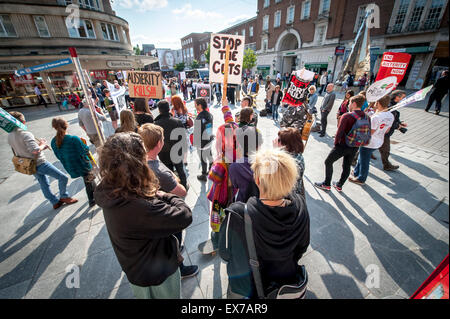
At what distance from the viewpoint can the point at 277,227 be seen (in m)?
1.36

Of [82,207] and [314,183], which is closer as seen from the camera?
[82,207]

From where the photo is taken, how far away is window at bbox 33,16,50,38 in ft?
56.9

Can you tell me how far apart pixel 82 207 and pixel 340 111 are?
24.2 feet

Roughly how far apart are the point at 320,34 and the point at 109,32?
27.8 meters

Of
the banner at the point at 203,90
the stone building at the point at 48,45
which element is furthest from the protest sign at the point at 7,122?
the stone building at the point at 48,45

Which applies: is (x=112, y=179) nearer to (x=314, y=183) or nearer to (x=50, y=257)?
(x=50, y=257)

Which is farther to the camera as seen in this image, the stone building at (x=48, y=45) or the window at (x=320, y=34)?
the window at (x=320, y=34)

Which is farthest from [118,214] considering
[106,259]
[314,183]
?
[314,183]

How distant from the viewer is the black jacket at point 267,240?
138cm

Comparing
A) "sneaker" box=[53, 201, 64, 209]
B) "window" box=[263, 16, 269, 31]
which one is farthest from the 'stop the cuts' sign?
"window" box=[263, 16, 269, 31]

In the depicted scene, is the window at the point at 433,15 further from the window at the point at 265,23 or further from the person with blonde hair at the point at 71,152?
the person with blonde hair at the point at 71,152

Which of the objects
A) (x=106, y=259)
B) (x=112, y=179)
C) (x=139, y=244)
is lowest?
(x=106, y=259)

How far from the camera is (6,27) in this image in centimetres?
1631

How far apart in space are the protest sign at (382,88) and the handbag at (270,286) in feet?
14.9
